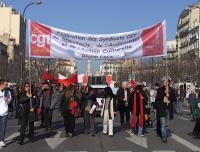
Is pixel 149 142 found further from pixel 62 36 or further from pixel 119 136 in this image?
pixel 62 36

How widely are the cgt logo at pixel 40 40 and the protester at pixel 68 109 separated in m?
1.94

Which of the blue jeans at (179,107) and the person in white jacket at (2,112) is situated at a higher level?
the person in white jacket at (2,112)

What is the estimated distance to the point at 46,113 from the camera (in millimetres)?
18203

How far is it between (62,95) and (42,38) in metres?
2.08

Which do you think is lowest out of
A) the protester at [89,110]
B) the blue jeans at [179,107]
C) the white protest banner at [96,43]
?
the blue jeans at [179,107]

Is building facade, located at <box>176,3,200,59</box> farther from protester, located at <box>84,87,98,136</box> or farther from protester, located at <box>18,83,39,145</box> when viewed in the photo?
protester, located at <box>18,83,39,145</box>

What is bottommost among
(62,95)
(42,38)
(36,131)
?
(36,131)

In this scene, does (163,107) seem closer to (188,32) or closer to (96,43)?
(96,43)

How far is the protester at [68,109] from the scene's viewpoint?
1653 centimetres

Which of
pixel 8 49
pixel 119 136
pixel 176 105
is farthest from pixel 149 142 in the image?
pixel 8 49

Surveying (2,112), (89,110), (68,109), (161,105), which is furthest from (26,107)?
(161,105)

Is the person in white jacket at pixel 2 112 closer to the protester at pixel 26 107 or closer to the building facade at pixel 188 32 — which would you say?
the protester at pixel 26 107

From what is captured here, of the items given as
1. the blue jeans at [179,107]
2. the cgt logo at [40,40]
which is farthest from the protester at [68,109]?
the blue jeans at [179,107]

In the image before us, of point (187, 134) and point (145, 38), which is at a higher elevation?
point (145, 38)
